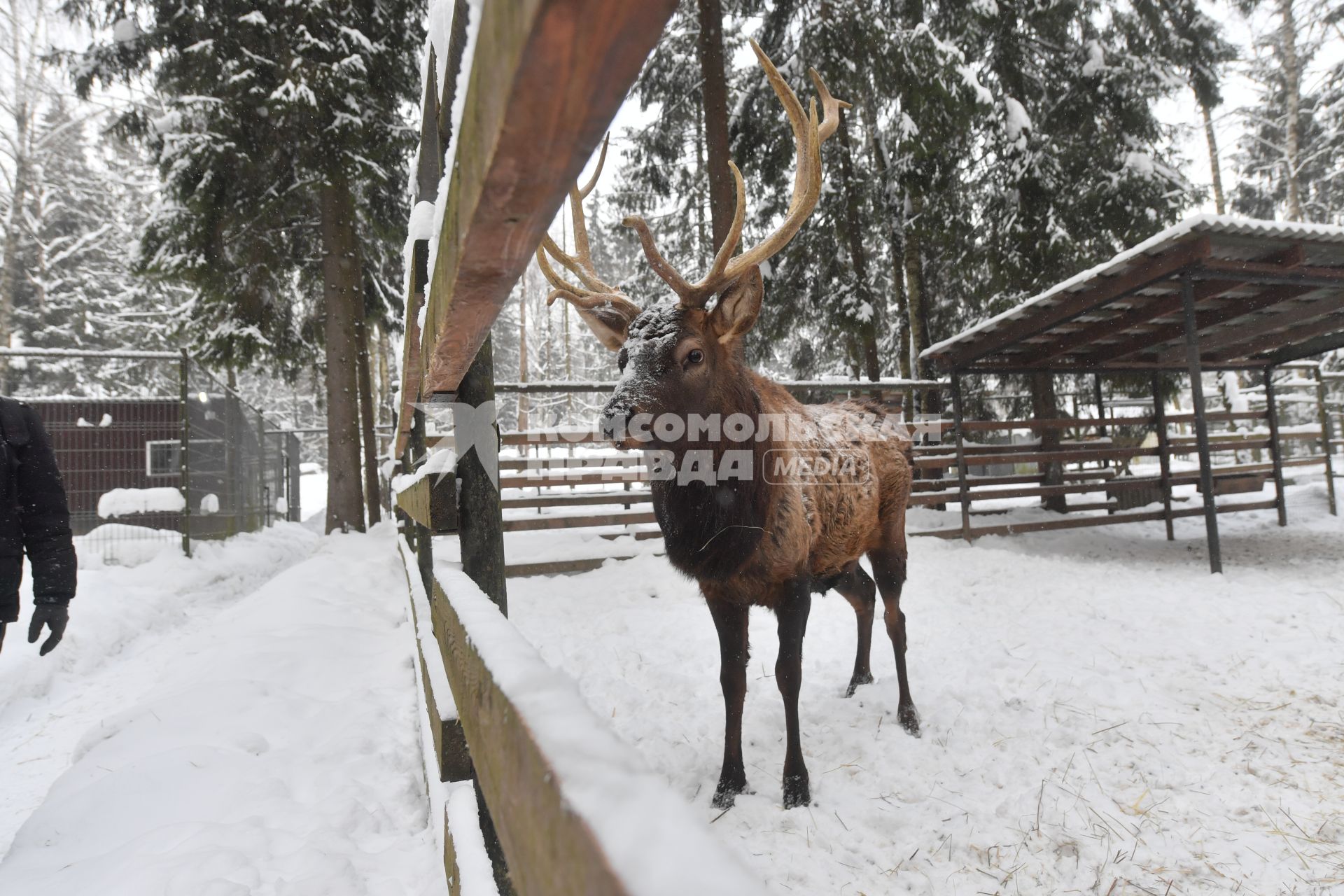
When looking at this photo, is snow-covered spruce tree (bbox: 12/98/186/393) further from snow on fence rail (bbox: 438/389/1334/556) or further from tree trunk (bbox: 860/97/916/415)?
tree trunk (bbox: 860/97/916/415)

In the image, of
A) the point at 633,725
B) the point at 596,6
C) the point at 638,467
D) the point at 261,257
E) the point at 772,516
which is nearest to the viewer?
the point at 596,6

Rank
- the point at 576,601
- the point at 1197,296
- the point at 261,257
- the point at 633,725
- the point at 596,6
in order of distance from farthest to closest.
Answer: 1. the point at 261,257
2. the point at 1197,296
3. the point at 576,601
4. the point at 633,725
5. the point at 596,6

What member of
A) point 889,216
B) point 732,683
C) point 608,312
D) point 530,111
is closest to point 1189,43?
point 889,216

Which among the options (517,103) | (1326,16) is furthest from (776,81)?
(1326,16)

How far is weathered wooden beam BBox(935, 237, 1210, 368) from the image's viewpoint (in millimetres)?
5785

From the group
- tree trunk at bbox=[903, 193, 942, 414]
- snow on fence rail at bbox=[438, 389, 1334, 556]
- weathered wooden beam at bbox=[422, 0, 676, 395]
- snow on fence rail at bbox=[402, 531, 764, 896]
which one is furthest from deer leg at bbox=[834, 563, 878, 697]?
tree trunk at bbox=[903, 193, 942, 414]

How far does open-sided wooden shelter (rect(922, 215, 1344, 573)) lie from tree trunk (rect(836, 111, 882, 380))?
2838 mm

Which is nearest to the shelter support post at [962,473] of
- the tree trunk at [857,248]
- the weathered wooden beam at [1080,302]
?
the weathered wooden beam at [1080,302]

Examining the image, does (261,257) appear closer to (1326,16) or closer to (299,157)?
(299,157)

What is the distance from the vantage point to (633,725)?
3.76 metres

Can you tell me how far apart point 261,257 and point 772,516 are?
10989 millimetres

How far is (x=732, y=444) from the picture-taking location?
289 cm

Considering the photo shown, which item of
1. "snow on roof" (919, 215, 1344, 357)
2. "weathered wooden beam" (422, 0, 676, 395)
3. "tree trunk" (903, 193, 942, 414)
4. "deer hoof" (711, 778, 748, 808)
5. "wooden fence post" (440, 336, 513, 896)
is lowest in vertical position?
"deer hoof" (711, 778, 748, 808)

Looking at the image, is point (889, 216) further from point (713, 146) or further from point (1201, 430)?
point (1201, 430)
